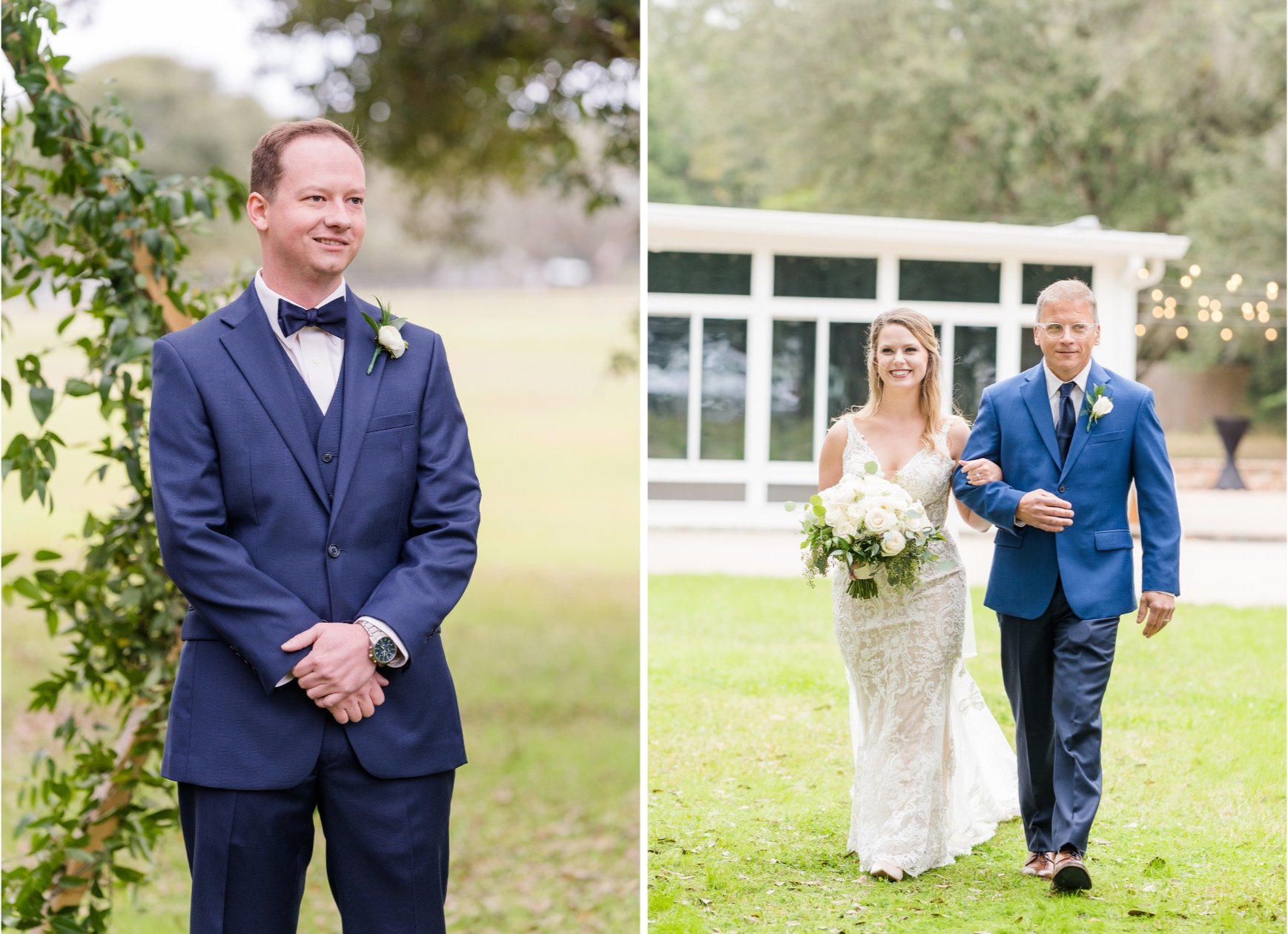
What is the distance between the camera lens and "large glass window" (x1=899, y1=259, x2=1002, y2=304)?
9.55 meters

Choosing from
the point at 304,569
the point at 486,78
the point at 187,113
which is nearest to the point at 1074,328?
the point at 304,569

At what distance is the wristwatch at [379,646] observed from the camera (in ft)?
8.17

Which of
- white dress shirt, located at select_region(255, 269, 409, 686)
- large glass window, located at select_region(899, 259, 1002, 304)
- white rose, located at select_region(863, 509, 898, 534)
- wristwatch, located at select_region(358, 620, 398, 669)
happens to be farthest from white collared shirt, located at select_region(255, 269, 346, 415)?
large glass window, located at select_region(899, 259, 1002, 304)

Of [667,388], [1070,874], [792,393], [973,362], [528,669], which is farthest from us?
[667,388]

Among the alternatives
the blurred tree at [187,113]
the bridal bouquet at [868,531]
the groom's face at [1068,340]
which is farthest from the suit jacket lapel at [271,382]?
the blurred tree at [187,113]

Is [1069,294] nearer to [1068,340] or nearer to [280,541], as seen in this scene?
[1068,340]

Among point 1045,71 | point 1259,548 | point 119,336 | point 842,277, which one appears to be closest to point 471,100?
point 842,277

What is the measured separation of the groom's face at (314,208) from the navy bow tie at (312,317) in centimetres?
8

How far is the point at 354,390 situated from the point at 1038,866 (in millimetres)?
2263

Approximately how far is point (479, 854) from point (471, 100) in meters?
4.68

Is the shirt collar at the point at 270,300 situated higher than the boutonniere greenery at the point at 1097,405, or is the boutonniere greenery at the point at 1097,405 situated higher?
the shirt collar at the point at 270,300

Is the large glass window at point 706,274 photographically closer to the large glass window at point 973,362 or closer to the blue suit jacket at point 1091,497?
the large glass window at point 973,362

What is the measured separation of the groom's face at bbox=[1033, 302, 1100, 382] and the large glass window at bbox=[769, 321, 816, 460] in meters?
7.23

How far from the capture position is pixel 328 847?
8.59 ft
